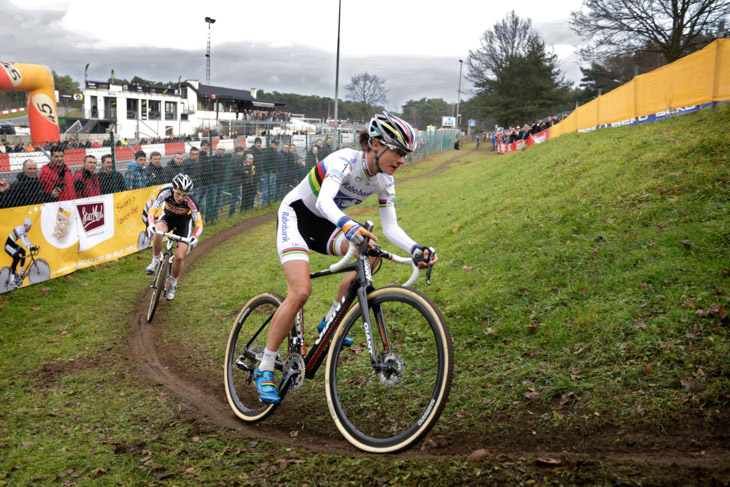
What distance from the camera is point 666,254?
20.5ft

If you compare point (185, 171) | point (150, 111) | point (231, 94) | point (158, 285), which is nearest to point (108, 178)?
point (185, 171)

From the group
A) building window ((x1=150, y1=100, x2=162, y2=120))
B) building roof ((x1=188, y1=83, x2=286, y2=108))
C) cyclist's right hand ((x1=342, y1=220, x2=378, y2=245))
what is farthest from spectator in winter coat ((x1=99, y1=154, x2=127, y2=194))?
building roof ((x1=188, y1=83, x2=286, y2=108))

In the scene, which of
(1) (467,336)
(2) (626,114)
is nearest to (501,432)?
(1) (467,336)

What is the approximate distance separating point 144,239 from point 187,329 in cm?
686

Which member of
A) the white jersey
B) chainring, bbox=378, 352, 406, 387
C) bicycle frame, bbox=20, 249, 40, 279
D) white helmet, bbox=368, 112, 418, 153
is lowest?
bicycle frame, bbox=20, 249, 40, 279

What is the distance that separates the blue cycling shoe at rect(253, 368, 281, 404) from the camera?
4.53 metres

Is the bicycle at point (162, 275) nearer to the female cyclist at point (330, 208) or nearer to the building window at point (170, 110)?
the female cyclist at point (330, 208)

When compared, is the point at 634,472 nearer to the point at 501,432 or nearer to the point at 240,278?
the point at 501,432

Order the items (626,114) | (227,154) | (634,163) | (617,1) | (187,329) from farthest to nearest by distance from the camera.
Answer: (617,1) → (227,154) → (626,114) → (634,163) → (187,329)

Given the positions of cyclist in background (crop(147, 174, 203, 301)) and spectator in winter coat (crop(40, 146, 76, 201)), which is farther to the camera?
spectator in winter coat (crop(40, 146, 76, 201))

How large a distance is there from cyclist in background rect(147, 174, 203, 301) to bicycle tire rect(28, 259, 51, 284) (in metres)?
2.67

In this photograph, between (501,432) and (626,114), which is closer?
(501,432)

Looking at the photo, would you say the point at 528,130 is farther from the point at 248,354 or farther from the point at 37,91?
the point at 248,354

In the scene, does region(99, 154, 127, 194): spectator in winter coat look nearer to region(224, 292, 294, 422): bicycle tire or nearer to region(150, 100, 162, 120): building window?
region(224, 292, 294, 422): bicycle tire
